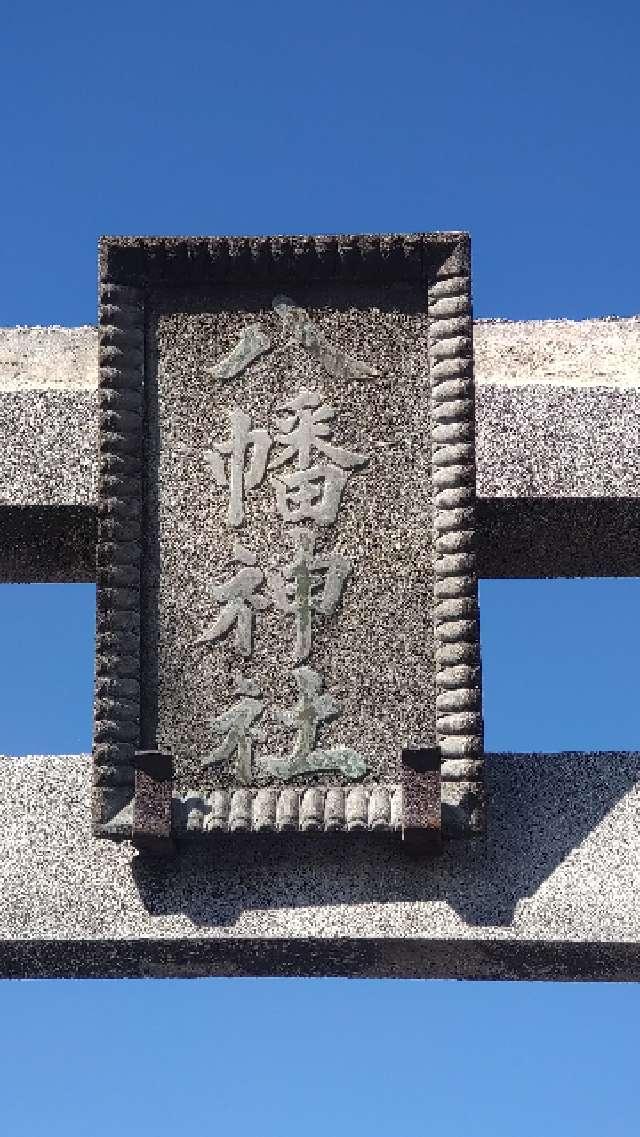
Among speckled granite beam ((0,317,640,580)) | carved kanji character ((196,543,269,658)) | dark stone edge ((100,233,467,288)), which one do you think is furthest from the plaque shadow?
dark stone edge ((100,233,467,288))

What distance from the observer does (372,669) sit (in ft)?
14.1

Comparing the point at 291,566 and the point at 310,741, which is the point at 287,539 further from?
the point at 310,741

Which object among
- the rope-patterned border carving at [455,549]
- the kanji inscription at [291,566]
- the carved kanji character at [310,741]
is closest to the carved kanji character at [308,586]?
the kanji inscription at [291,566]

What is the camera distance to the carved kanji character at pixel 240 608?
435 cm

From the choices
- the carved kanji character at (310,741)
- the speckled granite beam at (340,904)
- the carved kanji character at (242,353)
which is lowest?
the speckled granite beam at (340,904)

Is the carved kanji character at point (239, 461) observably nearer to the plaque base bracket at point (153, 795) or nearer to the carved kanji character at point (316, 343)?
the carved kanji character at point (316, 343)

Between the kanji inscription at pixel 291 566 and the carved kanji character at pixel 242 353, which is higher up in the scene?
the carved kanji character at pixel 242 353

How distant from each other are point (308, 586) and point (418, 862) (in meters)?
0.64

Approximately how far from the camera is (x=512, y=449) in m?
4.59

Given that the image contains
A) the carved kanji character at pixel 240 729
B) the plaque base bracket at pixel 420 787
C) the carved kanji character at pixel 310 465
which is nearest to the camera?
the plaque base bracket at pixel 420 787

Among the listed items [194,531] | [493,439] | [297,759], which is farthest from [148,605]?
[493,439]

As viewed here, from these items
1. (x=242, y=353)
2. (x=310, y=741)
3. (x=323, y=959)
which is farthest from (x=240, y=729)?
(x=242, y=353)

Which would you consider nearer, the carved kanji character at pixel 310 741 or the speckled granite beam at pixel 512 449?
the carved kanji character at pixel 310 741

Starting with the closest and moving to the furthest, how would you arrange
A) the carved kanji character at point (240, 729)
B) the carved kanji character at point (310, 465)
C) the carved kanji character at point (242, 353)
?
the carved kanji character at point (240, 729), the carved kanji character at point (310, 465), the carved kanji character at point (242, 353)
